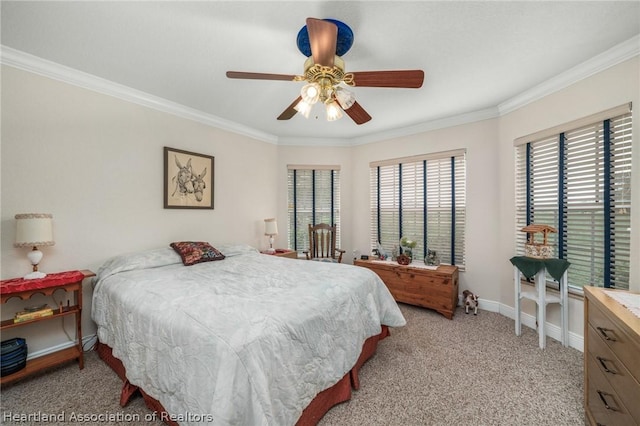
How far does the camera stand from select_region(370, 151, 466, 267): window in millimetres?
3730

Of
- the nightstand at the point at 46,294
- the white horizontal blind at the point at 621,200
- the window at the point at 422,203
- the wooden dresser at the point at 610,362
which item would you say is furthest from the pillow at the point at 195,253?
the white horizontal blind at the point at 621,200

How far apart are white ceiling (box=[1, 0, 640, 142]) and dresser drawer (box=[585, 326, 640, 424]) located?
211cm

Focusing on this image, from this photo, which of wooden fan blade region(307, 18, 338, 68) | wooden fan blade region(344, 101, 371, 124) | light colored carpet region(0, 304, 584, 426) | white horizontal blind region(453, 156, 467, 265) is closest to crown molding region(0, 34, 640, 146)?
white horizontal blind region(453, 156, 467, 265)

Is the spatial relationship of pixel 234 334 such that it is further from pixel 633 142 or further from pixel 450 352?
pixel 633 142

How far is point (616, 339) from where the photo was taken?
1.21 m

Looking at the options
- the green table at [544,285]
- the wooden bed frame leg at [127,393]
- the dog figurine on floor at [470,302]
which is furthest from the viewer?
the dog figurine on floor at [470,302]

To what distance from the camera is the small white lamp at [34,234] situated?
1.98m

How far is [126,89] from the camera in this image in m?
2.75

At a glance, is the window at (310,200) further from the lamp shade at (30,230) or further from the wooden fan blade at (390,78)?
the lamp shade at (30,230)

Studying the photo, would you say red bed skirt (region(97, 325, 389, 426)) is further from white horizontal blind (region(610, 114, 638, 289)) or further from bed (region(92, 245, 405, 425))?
white horizontal blind (region(610, 114, 638, 289))

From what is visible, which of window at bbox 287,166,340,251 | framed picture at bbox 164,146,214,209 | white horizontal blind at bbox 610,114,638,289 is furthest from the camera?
window at bbox 287,166,340,251

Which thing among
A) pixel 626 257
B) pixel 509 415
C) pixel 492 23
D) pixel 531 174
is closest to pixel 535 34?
pixel 492 23

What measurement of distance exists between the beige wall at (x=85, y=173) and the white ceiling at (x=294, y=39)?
0.36 m

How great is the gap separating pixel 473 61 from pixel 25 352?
14.7ft
